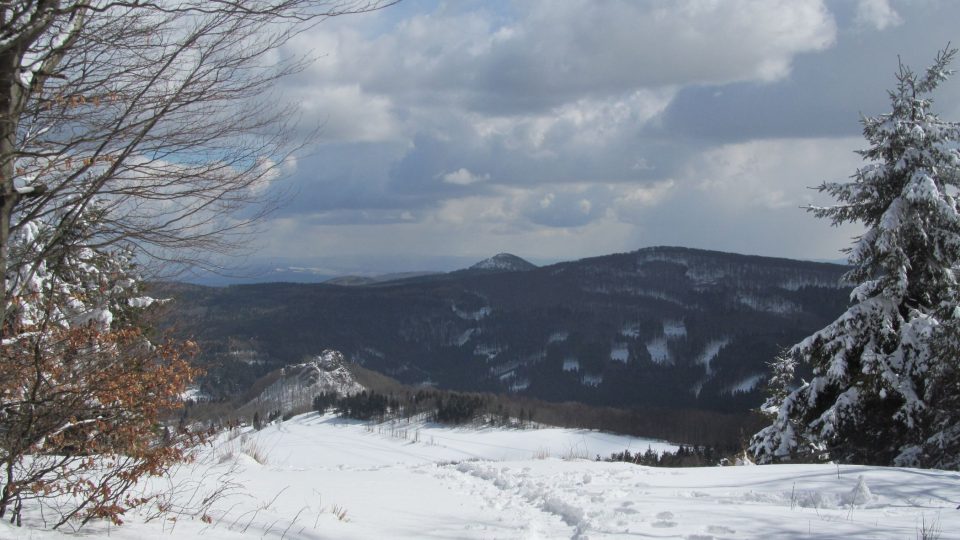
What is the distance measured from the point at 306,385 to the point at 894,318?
515 ft

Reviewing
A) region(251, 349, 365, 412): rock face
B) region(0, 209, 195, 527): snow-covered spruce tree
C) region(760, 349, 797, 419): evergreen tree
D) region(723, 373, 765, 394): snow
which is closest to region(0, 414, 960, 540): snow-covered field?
region(0, 209, 195, 527): snow-covered spruce tree

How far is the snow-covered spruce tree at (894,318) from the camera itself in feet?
38.2

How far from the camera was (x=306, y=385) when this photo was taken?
159125 millimetres

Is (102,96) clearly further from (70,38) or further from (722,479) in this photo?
(722,479)

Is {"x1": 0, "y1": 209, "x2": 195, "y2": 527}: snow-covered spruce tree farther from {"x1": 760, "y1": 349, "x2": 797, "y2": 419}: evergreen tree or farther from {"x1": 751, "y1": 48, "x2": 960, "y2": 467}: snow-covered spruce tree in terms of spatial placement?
{"x1": 760, "y1": 349, "x2": 797, "y2": 419}: evergreen tree

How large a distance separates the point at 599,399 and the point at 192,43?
191 meters

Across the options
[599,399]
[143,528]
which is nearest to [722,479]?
[143,528]

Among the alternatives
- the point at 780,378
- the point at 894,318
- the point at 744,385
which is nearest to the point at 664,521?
the point at 894,318

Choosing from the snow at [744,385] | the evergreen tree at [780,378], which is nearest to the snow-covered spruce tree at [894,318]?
the evergreen tree at [780,378]

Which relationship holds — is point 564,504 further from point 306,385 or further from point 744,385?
point 744,385

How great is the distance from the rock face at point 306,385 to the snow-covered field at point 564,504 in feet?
470

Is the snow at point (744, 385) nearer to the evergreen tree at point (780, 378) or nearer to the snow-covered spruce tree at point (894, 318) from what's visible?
the evergreen tree at point (780, 378)

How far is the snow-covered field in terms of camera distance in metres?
5.01

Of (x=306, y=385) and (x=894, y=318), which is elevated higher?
(x=894, y=318)
